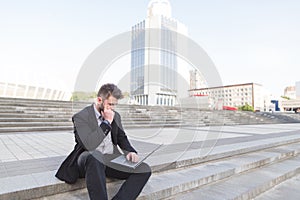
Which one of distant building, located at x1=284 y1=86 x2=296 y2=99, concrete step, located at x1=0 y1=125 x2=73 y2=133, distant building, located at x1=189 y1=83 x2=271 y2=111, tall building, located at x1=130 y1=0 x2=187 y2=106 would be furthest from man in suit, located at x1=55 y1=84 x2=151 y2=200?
distant building, located at x1=284 y1=86 x2=296 y2=99

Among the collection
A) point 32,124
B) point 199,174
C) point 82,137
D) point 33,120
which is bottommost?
point 199,174

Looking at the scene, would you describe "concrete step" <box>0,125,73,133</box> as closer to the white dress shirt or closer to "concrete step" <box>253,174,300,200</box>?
the white dress shirt

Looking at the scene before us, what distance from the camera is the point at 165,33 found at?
5.19 metres

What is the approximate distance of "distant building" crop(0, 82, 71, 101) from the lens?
1136 inches

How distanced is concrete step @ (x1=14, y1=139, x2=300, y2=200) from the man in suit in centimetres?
17

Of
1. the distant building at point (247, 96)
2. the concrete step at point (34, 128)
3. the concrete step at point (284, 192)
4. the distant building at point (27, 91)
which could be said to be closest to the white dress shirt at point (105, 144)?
the concrete step at point (284, 192)

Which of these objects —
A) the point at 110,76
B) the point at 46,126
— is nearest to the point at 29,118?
the point at 46,126

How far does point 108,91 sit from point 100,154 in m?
0.60

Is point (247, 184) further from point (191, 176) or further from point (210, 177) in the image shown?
point (191, 176)

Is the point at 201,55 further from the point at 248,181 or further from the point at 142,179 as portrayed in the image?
the point at 142,179

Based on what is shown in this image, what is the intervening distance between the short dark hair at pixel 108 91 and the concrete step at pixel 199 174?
90cm

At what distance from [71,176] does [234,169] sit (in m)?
2.30

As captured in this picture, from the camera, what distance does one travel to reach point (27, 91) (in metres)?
30.8

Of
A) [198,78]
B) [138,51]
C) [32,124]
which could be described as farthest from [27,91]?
[198,78]
